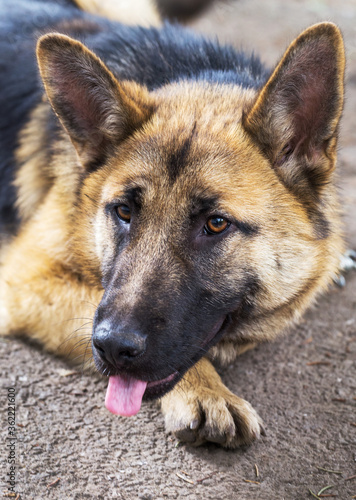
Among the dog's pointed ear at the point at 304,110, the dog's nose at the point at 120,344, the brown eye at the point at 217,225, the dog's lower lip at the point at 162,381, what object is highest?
the dog's pointed ear at the point at 304,110

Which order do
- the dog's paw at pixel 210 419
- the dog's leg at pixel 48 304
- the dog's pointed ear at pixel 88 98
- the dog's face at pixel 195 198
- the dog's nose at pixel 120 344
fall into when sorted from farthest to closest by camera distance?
the dog's leg at pixel 48 304 < the dog's pointed ear at pixel 88 98 < the dog's paw at pixel 210 419 < the dog's face at pixel 195 198 < the dog's nose at pixel 120 344

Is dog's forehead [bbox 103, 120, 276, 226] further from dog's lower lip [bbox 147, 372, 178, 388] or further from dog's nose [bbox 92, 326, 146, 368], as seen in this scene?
dog's lower lip [bbox 147, 372, 178, 388]

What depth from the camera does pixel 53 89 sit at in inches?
123

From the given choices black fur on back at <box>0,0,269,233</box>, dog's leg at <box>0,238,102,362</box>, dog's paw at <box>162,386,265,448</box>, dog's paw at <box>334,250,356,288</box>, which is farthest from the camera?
dog's paw at <box>334,250,356,288</box>

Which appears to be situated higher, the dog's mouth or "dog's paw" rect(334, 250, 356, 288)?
the dog's mouth

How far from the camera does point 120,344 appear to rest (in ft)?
A: 7.97

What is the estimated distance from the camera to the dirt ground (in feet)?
8.63

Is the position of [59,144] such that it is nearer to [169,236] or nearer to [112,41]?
[112,41]

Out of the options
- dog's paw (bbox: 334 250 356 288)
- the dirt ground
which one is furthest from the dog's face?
dog's paw (bbox: 334 250 356 288)

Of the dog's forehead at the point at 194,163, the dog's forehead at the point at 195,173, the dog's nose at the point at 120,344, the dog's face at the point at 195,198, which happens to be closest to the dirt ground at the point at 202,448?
the dog's face at the point at 195,198

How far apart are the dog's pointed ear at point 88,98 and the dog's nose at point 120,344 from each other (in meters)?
1.19

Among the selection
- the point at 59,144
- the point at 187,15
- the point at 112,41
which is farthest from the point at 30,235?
the point at 187,15

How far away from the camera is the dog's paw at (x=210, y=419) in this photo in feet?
9.27

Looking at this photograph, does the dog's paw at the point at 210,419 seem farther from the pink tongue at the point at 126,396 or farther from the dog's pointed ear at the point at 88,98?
the dog's pointed ear at the point at 88,98
